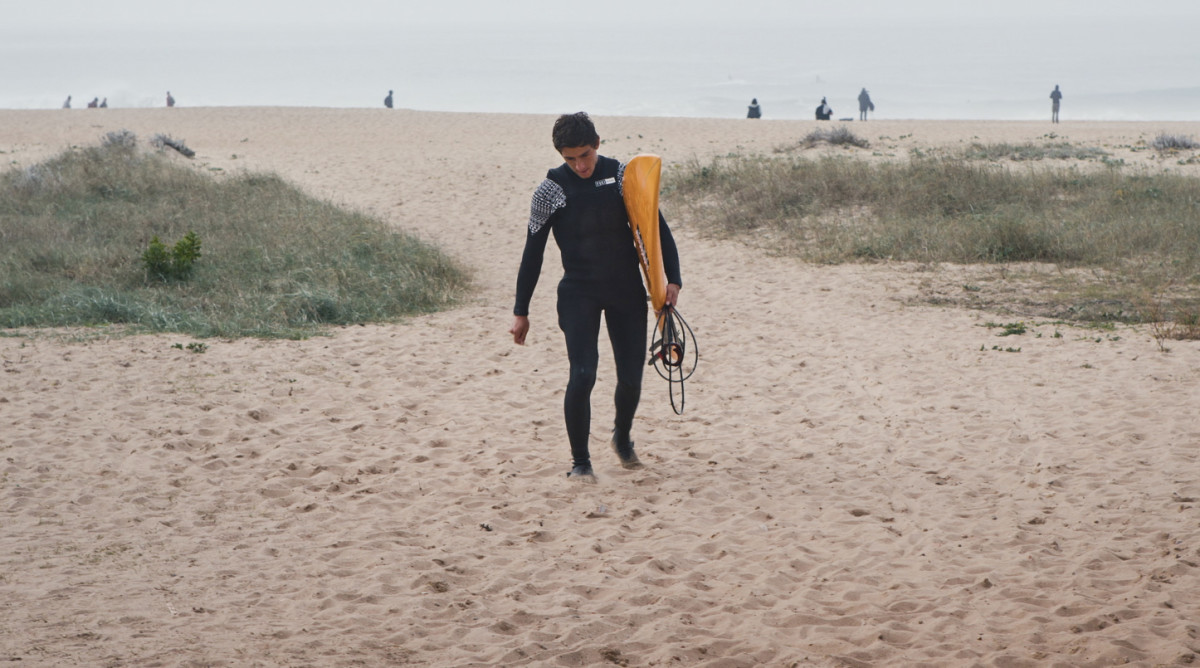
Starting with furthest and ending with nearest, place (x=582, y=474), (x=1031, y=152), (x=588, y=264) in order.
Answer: (x=1031, y=152), (x=582, y=474), (x=588, y=264)

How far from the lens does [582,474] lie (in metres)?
5.38

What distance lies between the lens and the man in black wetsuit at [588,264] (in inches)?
189

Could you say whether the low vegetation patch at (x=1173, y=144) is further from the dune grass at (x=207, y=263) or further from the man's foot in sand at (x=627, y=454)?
the man's foot in sand at (x=627, y=454)

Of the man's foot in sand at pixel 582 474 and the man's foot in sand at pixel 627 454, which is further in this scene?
the man's foot in sand at pixel 627 454

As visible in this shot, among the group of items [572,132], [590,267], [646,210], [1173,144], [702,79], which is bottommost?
[590,267]

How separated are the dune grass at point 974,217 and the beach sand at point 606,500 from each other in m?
2.04

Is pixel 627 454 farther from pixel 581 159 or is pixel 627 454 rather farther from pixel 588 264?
pixel 581 159

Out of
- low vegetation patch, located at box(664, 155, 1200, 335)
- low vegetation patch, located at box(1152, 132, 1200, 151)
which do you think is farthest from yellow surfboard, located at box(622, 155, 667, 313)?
low vegetation patch, located at box(1152, 132, 1200, 151)

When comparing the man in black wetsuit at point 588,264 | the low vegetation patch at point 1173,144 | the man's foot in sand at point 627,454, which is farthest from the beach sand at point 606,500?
the low vegetation patch at point 1173,144

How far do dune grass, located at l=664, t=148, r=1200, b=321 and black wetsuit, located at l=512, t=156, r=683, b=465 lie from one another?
5548mm

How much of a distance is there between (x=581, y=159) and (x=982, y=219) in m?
9.30

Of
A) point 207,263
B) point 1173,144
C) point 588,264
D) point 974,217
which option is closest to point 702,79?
point 1173,144

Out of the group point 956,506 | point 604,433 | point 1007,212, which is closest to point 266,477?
point 604,433

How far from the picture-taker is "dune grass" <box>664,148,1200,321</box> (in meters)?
10.3
